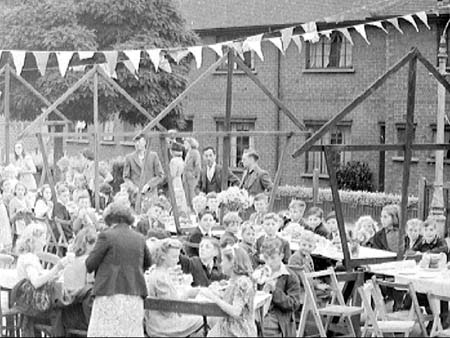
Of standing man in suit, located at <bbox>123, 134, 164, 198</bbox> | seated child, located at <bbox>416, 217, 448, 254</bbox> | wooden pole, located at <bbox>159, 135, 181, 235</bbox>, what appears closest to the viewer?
seated child, located at <bbox>416, 217, 448, 254</bbox>

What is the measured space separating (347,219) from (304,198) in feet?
8.50

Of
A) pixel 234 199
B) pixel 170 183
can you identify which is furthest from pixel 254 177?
pixel 170 183

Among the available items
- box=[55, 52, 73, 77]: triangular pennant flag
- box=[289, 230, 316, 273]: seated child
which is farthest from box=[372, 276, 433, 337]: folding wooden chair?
box=[55, 52, 73, 77]: triangular pennant flag

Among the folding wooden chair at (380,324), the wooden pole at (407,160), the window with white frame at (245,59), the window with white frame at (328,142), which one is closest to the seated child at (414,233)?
the wooden pole at (407,160)

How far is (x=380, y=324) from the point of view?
11.1 meters

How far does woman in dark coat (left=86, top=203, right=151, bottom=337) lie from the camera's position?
33.2ft

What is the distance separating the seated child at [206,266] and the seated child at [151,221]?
1.44 meters

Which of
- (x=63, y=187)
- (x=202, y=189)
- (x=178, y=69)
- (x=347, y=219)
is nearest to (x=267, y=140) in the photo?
(x=178, y=69)

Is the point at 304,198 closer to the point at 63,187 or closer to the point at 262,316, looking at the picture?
the point at 63,187

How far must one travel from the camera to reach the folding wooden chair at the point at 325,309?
10588 mm

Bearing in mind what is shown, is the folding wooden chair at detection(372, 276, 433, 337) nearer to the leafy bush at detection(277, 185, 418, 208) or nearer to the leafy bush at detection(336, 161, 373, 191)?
the leafy bush at detection(277, 185, 418, 208)

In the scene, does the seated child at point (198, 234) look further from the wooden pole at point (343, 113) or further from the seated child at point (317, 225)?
the wooden pole at point (343, 113)

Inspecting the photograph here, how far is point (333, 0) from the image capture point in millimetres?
35625

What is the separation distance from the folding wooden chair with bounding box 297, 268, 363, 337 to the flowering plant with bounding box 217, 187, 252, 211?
15.1ft
